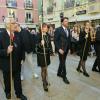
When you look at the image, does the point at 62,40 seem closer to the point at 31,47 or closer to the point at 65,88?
the point at 31,47

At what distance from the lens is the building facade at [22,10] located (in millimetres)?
41906

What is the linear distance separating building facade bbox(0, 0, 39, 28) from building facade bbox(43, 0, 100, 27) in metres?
8.66

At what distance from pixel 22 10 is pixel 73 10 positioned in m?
17.4

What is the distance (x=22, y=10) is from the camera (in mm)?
43625

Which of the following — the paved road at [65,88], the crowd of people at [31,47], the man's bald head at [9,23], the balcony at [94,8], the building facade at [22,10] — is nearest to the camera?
the man's bald head at [9,23]

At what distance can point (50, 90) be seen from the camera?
731 centimetres

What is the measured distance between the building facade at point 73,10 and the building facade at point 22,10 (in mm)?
8658

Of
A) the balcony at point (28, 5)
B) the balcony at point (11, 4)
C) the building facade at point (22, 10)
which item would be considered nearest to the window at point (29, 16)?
the building facade at point (22, 10)

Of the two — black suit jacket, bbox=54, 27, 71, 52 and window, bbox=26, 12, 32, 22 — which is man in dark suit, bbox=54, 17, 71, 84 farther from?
window, bbox=26, 12, 32, 22

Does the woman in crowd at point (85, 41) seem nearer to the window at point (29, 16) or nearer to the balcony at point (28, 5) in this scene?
the window at point (29, 16)

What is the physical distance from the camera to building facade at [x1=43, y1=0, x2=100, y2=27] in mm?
23906

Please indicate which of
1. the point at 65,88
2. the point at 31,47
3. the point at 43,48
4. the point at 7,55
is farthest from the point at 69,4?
the point at 7,55

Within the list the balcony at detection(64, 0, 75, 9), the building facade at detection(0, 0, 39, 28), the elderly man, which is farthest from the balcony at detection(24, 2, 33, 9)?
the elderly man

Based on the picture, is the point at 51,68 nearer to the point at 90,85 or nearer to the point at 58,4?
the point at 90,85
